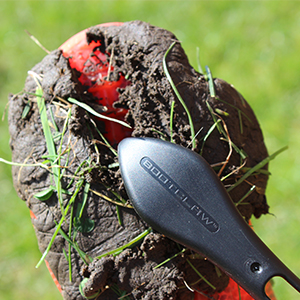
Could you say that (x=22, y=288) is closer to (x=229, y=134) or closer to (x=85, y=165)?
(x=85, y=165)

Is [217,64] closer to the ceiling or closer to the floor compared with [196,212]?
closer to the ceiling

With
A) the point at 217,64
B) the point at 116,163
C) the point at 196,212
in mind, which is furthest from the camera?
the point at 217,64

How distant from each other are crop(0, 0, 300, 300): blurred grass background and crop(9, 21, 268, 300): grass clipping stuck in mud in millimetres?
1566

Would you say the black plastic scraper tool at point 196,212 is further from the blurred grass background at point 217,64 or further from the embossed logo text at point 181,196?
the blurred grass background at point 217,64

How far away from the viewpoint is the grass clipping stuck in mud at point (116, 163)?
0.91 m

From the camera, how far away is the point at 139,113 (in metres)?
0.96

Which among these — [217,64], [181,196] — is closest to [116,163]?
[181,196]

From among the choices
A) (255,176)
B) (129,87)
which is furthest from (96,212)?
(255,176)

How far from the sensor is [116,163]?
94 cm

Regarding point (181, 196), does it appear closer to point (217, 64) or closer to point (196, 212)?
point (196, 212)

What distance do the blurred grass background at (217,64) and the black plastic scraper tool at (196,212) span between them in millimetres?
1758

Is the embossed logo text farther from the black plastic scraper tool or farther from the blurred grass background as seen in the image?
the blurred grass background

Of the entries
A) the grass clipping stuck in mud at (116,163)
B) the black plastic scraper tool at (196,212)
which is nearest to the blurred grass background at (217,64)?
the grass clipping stuck in mud at (116,163)

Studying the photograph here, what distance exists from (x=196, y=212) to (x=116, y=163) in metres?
0.26
